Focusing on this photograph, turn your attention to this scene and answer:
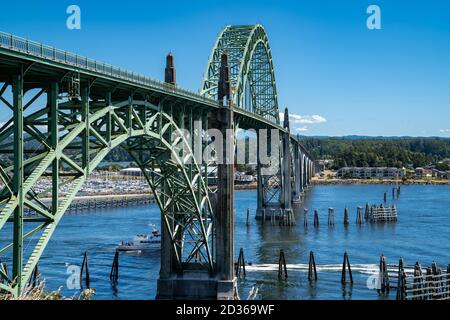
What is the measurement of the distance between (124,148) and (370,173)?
16010 centimetres

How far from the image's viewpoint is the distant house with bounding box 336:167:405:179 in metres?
177

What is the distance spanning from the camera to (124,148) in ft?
90.2

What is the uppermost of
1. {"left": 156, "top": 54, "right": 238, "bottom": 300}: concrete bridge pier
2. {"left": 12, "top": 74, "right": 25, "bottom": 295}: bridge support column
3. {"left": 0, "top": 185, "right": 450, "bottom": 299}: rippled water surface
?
{"left": 12, "top": 74, "right": 25, "bottom": 295}: bridge support column

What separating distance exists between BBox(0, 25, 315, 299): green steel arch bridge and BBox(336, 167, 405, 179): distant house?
135 m

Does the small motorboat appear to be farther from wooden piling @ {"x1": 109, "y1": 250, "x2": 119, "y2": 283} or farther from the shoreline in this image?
the shoreline

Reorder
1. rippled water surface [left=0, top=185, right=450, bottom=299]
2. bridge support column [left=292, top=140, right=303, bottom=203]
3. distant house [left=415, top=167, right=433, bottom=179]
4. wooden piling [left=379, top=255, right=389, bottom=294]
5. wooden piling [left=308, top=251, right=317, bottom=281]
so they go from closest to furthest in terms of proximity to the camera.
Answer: wooden piling [left=379, top=255, right=389, bottom=294] < rippled water surface [left=0, top=185, right=450, bottom=299] < wooden piling [left=308, top=251, right=317, bottom=281] < bridge support column [left=292, top=140, right=303, bottom=203] < distant house [left=415, top=167, right=433, bottom=179]

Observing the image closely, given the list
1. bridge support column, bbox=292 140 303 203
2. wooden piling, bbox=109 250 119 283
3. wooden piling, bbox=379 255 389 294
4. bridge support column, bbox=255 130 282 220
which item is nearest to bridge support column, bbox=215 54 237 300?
wooden piling, bbox=379 255 389 294

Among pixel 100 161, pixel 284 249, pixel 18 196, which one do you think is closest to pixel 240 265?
pixel 284 249

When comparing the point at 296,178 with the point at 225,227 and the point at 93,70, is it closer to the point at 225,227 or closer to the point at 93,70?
the point at 225,227

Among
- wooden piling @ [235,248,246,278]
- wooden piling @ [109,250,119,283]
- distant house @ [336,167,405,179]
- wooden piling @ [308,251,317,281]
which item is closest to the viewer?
wooden piling @ [308,251,317,281]

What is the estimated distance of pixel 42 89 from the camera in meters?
17.7

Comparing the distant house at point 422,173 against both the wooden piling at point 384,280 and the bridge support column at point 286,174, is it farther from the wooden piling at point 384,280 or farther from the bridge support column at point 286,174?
the wooden piling at point 384,280

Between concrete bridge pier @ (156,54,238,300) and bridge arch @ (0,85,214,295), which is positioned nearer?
bridge arch @ (0,85,214,295)
